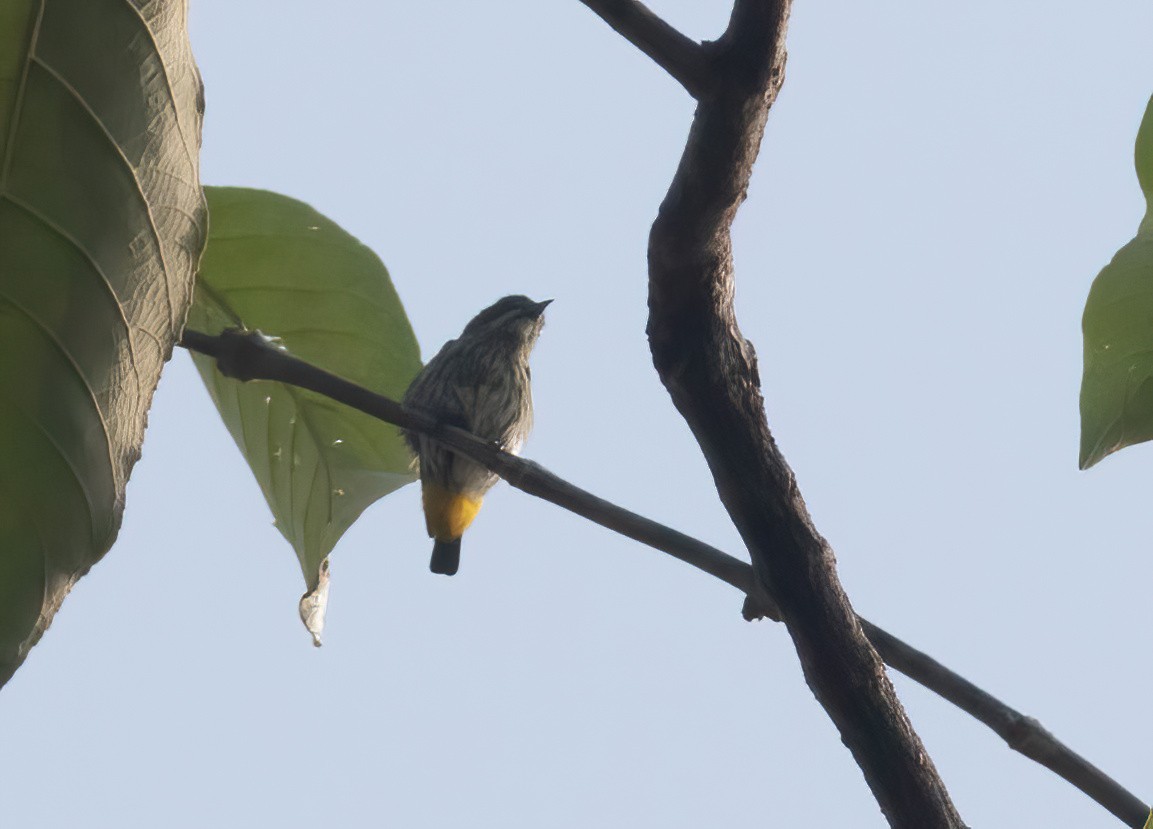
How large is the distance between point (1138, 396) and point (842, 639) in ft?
1.40

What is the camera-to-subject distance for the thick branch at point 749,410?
1129mm

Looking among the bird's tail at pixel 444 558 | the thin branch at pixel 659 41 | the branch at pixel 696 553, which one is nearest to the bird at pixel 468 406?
the bird's tail at pixel 444 558

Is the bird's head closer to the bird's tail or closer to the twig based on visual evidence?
the bird's tail

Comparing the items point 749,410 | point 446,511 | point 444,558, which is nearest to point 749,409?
point 749,410

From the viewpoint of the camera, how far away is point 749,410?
135cm

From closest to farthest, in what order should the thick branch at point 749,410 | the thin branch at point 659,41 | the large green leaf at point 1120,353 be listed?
the thin branch at point 659,41 → the thick branch at point 749,410 → the large green leaf at point 1120,353

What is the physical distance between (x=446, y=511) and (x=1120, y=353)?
12.8 ft

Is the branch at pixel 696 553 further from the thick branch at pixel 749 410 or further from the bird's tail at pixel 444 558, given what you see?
the bird's tail at pixel 444 558

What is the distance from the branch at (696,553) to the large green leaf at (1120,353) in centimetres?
29

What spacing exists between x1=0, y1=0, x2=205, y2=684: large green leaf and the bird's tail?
189 inches

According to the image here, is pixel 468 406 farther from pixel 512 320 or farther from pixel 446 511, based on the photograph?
pixel 512 320

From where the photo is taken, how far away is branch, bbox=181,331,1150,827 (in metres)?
1.31

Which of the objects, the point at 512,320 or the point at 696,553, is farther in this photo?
the point at 512,320

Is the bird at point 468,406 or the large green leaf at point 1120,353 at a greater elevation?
the bird at point 468,406
